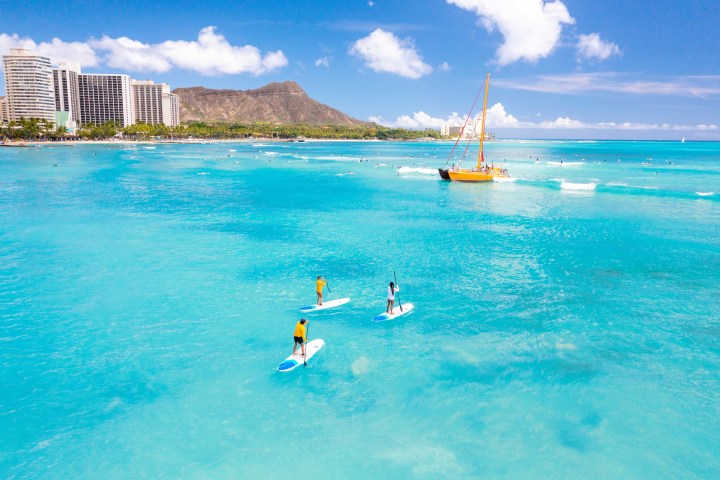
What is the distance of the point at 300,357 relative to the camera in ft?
55.1

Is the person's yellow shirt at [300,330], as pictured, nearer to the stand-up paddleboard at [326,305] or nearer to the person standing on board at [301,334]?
the person standing on board at [301,334]

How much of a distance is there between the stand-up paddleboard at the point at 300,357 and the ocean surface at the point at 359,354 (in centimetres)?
33

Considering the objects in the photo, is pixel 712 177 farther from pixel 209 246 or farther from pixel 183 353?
pixel 183 353

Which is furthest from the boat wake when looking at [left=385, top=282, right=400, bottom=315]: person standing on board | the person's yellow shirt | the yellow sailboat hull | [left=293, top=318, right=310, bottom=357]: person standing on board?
the person's yellow shirt

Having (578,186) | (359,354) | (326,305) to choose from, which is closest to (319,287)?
(326,305)

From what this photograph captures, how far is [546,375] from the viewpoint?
638 inches

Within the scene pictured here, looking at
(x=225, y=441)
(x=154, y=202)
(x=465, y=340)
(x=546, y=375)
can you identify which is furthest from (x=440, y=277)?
(x=154, y=202)

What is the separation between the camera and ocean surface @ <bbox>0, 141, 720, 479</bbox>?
1245 centimetres

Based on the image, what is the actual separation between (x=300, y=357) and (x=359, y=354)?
220cm

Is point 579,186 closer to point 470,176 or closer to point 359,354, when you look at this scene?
point 470,176

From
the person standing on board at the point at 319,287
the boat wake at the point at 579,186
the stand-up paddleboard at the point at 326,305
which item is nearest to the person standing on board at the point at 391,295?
the stand-up paddleboard at the point at 326,305

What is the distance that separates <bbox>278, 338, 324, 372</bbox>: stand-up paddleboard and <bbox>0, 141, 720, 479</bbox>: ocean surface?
12.8 inches

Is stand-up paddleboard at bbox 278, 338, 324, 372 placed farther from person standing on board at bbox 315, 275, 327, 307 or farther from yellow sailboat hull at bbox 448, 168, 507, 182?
yellow sailboat hull at bbox 448, 168, 507, 182

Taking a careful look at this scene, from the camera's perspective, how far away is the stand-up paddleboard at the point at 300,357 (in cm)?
1627
